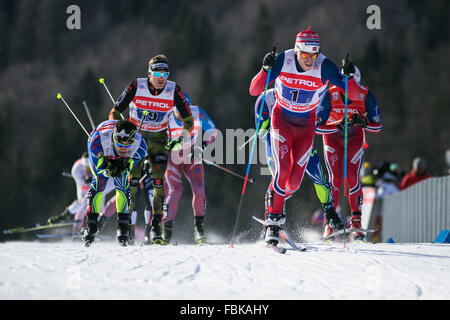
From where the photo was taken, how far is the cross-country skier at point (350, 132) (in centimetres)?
808

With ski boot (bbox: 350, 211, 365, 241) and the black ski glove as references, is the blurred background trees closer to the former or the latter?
ski boot (bbox: 350, 211, 365, 241)

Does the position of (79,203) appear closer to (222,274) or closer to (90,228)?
(90,228)

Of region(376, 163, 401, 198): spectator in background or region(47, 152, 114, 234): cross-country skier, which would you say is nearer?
region(47, 152, 114, 234): cross-country skier

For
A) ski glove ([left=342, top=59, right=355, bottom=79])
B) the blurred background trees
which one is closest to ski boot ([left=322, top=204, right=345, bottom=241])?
ski glove ([left=342, top=59, right=355, bottom=79])

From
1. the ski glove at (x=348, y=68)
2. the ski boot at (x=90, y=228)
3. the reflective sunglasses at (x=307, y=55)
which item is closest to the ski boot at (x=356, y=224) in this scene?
the ski glove at (x=348, y=68)

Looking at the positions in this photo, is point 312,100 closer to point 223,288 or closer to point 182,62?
point 223,288

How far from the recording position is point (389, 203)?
1490 cm

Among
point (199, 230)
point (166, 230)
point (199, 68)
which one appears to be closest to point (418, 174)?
point (199, 230)

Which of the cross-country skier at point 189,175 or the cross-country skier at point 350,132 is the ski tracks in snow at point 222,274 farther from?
the cross-country skier at point 189,175

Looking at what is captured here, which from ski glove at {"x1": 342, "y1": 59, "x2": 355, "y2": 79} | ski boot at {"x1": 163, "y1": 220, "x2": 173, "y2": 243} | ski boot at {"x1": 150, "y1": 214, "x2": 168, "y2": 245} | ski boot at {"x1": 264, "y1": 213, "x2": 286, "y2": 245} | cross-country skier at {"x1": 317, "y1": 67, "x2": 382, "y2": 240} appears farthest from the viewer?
ski boot at {"x1": 163, "y1": 220, "x2": 173, "y2": 243}

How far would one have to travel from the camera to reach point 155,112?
8109 millimetres

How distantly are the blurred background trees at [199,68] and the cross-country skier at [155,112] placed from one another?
2610cm

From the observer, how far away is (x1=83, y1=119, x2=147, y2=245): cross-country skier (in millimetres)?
7098

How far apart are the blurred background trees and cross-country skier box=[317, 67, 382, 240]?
25.8 metres
